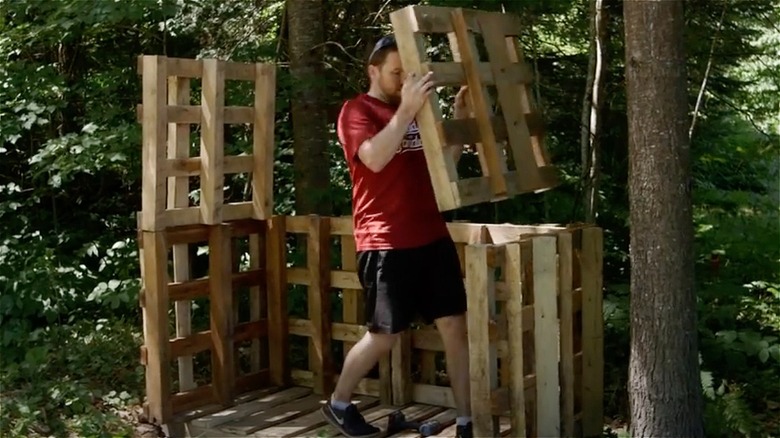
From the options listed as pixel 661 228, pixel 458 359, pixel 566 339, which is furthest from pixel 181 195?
pixel 661 228

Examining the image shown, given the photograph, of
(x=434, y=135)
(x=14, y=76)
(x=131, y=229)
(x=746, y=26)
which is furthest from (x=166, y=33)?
(x=746, y=26)

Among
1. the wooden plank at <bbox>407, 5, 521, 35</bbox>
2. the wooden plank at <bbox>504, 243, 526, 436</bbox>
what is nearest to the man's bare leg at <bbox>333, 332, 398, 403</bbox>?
the wooden plank at <bbox>504, 243, 526, 436</bbox>

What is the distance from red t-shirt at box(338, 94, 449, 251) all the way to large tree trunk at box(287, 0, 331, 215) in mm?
1923

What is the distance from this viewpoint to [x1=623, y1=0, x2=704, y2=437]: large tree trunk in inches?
165

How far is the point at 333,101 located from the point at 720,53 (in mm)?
2932

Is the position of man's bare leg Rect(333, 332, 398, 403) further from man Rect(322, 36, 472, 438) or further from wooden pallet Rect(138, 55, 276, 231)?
wooden pallet Rect(138, 55, 276, 231)

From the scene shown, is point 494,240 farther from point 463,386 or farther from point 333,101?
point 333,101

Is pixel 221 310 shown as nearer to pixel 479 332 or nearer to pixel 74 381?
pixel 74 381

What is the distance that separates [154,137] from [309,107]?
73.2 inches

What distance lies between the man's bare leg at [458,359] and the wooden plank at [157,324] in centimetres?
160

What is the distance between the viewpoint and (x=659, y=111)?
13.8ft

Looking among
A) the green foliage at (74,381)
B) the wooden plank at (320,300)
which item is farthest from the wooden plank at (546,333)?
the green foliage at (74,381)

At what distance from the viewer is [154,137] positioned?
518 centimetres

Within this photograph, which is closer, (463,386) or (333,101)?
(463,386)
